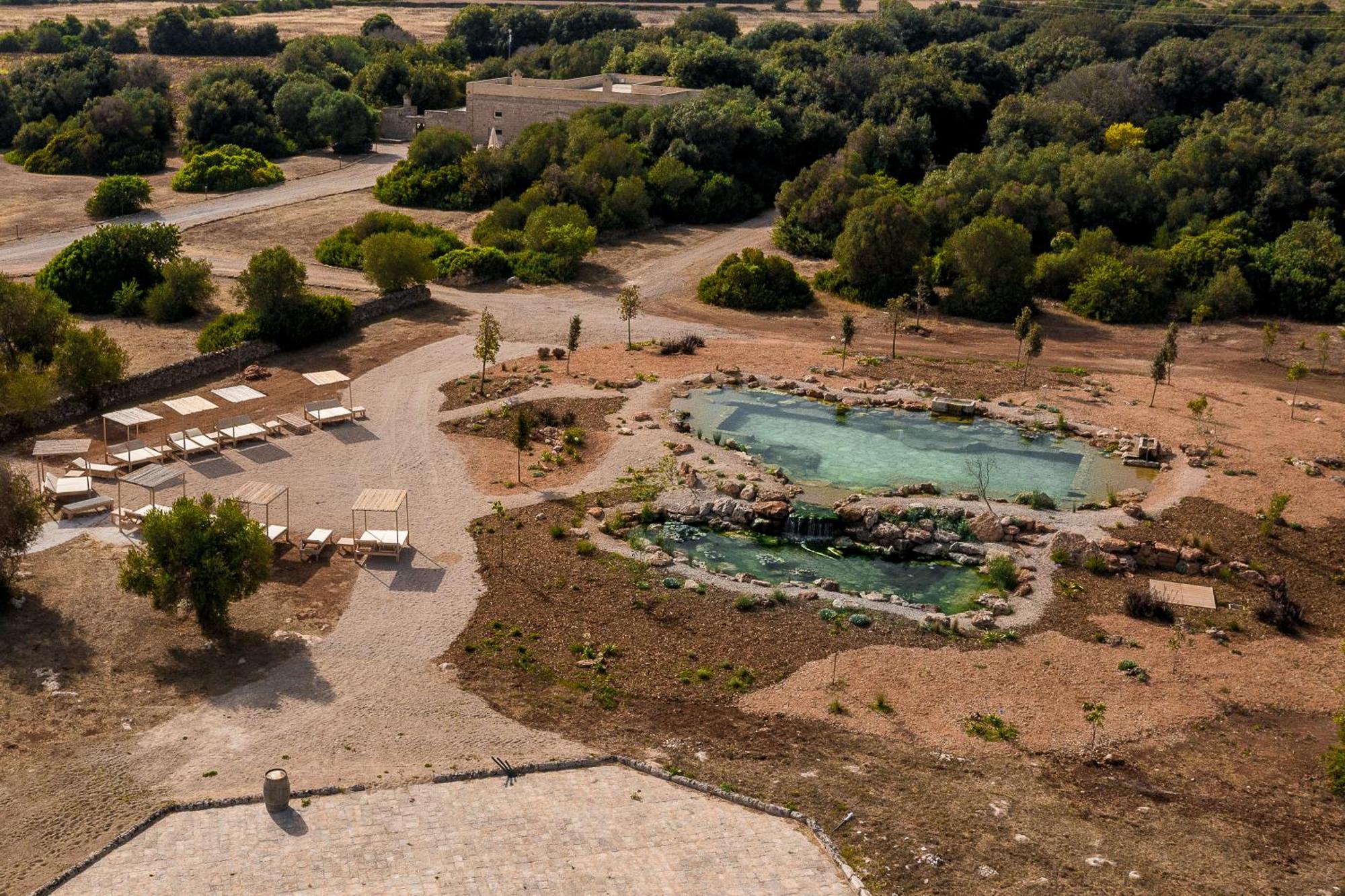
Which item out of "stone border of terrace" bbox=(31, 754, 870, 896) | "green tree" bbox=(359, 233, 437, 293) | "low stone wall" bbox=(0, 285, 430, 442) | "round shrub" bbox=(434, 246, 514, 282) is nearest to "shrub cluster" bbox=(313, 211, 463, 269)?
"round shrub" bbox=(434, 246, 514, 282)

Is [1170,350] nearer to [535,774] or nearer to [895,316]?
[895,316]

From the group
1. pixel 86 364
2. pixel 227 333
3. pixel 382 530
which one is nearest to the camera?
pixel 382 530

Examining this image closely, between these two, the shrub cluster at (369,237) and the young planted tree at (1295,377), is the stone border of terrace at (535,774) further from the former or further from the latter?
the shrub cluster at (369,237)

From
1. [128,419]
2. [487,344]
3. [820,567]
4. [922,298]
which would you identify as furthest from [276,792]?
[922,298]

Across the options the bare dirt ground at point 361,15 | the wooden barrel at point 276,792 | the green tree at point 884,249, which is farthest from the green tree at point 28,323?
the bare dirt ground at point 361,15

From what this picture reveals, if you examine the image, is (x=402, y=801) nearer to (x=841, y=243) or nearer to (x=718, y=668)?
(x=718, y=668)

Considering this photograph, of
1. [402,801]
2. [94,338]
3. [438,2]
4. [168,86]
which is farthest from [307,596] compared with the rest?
[438,2]
